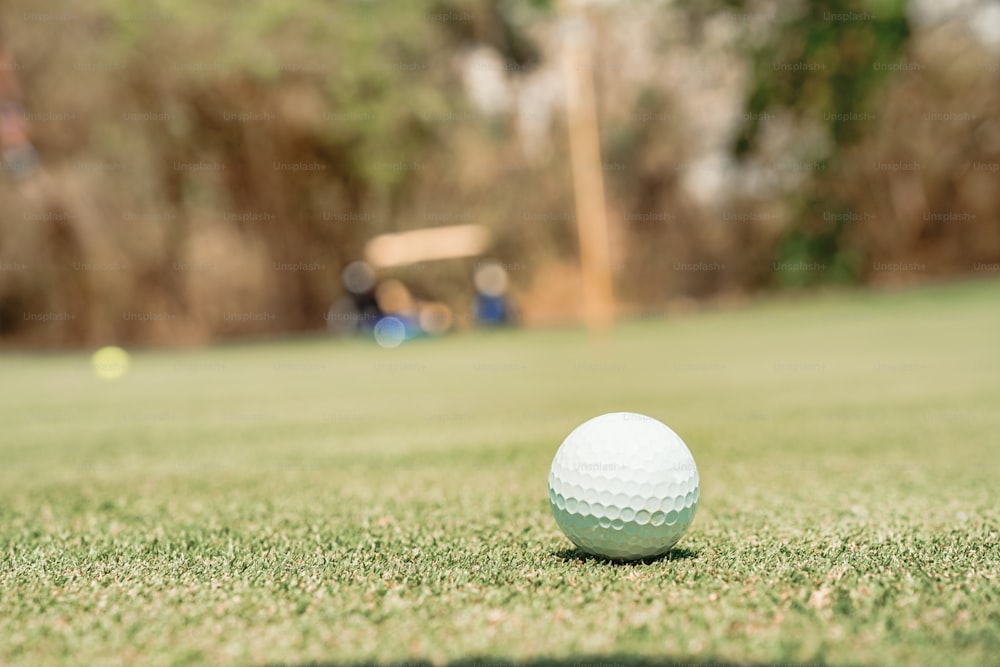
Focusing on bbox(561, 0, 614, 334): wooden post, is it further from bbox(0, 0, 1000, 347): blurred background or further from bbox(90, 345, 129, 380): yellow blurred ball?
bbox(90, 345, 129, 380): yellow blurred ball

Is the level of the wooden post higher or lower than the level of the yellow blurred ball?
higher

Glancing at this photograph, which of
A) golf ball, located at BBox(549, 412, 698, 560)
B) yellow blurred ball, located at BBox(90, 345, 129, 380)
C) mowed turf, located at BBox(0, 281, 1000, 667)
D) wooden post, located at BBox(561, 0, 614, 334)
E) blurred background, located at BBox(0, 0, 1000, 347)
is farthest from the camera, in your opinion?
blurred background, located at BBox(0, 0, 1000, 347)

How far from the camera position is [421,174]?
24172 mm

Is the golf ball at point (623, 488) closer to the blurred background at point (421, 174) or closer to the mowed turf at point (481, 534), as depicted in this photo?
the mowed turf at point (481, 534)

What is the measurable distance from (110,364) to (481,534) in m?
13.7

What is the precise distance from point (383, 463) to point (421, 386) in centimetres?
499

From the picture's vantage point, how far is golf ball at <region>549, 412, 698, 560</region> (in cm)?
248

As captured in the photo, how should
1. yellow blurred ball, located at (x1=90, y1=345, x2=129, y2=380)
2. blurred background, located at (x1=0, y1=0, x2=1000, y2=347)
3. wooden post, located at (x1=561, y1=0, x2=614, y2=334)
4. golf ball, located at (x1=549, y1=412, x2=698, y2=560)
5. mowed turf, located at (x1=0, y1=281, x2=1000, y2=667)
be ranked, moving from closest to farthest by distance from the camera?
mowed turf, located at (x1=0, y1=281, x2=1000, y2=667)
golf ball, located at (x1=549, y1=412, x2=698, y2=560)
yellow blurred ball, located at (x1=90, y1=345, x2=129, y2=380)
wooden post, located at (x1=561, y1=0, x2=614, y2=334)
blurred background, located at (x1=0, y1=0, x2=1000, y2=347)

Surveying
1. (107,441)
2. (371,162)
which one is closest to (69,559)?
(107,441)

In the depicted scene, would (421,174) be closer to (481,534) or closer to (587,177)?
(587,177)

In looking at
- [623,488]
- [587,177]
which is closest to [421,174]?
[587,177]

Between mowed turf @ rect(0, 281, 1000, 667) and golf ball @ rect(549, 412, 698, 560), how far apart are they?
9 cm

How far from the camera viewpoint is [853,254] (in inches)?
845

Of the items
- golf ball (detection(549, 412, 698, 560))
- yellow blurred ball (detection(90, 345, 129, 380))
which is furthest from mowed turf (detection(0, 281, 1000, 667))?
yellow blurred ball (detection(90, 345, 129, 380))
